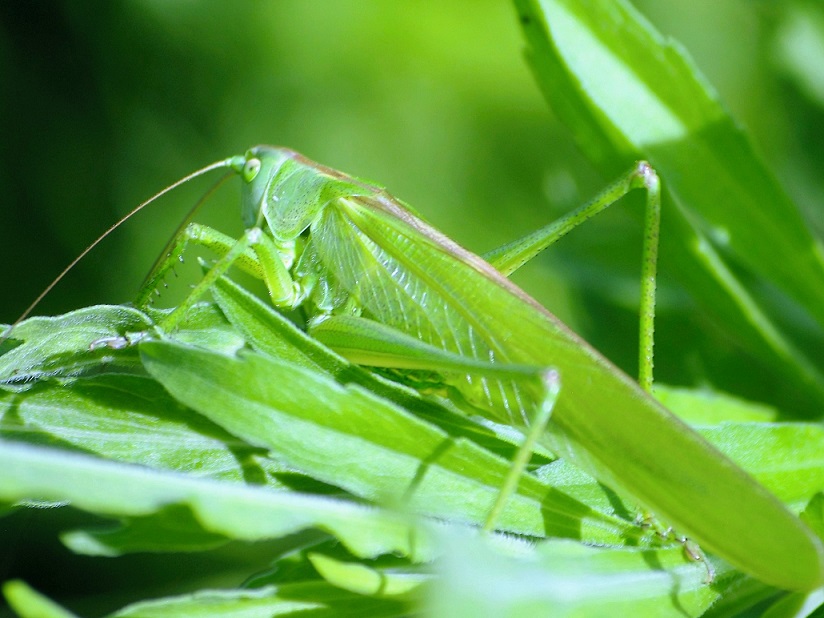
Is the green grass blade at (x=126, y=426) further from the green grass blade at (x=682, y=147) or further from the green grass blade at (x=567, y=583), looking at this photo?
the green grass blade at (x=682, y=147)

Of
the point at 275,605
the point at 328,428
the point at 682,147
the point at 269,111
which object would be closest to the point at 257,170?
the point at 682,147

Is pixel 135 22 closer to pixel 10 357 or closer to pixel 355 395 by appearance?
pixel 10 357

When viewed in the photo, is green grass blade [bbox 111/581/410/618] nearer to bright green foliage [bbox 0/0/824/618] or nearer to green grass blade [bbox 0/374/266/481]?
bright green foliage [bbox 0/0/824/618]

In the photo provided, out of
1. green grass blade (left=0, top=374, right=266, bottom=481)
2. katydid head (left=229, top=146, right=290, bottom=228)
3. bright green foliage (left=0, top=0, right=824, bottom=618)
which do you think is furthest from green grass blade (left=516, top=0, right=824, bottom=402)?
green grass blade (left=0, top=374, right=266, bottom=481)

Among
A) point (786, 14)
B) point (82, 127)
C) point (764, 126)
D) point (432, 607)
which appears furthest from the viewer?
point (82, 127)

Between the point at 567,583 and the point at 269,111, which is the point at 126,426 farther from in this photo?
the point at 269,111

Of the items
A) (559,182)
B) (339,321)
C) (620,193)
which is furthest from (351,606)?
(559,182)

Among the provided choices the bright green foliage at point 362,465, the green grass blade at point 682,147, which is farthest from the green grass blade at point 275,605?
the green grass blade at point 682,147
